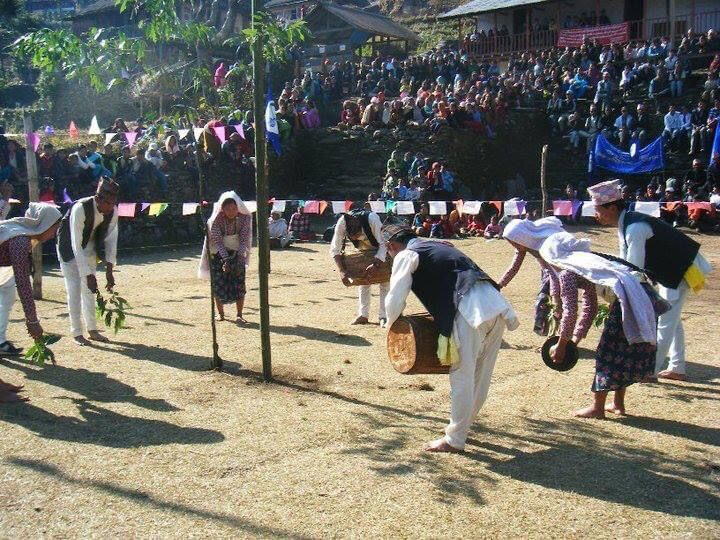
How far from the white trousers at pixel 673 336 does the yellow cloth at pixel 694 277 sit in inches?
7.5

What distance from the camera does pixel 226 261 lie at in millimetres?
10641

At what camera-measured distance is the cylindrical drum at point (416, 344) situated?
5.97 m

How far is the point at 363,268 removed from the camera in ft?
33.3

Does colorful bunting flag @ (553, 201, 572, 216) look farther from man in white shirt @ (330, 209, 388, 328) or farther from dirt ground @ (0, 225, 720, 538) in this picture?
man in white shirt @ (330, 209, 388, 328)

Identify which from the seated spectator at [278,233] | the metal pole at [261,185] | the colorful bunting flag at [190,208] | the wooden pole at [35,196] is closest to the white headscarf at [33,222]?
the metal pole at [261,185]

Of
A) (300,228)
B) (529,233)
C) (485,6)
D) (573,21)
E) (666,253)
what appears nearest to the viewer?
(529,233)

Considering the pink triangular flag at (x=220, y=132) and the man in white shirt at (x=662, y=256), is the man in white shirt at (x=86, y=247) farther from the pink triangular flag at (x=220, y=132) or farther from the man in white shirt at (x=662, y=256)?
Answer: the pink triangular flag at (x=220, y=132)

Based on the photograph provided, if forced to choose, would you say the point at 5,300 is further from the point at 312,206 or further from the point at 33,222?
the point at 312,206

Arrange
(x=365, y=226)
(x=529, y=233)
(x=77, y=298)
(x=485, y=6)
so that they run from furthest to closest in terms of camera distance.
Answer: (x=485, y=6) < (x=365, y=226) < (x=77, y=298) < (x=529, y=233)

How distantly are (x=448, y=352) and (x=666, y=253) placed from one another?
8.61 ft

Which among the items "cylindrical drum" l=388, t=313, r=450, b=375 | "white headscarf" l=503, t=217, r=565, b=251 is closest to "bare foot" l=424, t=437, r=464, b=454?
"cylindrical drum" l=388, t=313, r=450, b=375

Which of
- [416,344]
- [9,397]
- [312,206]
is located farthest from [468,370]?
[312,206]

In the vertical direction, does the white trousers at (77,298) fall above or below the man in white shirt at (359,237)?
below

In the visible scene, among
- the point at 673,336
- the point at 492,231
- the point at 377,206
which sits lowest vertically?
the point at 673,336
